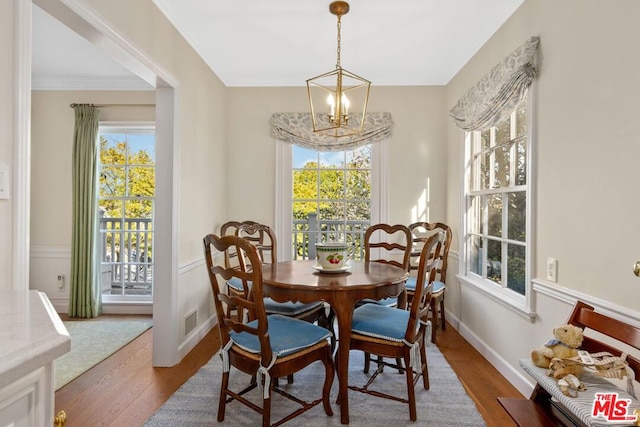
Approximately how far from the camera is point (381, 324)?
2037 mm

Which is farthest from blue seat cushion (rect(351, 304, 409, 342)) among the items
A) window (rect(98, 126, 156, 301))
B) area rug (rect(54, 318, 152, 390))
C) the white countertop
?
window (rect(98, 126, 156, 301))

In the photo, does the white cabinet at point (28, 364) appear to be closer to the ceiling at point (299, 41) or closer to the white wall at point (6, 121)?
the white wall at point (6, 121)

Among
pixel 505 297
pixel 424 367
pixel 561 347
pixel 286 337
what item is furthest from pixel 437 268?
pixel 561 347

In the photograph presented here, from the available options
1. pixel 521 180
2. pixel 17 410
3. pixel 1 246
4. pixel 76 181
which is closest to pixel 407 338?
pixel 521 180

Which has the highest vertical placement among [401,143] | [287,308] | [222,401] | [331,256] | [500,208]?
[401,143]

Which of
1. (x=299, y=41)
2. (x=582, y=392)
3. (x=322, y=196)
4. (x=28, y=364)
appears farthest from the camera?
(x=322, y=196)

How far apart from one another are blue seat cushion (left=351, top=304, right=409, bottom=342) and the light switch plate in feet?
5.63

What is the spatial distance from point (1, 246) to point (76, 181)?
2809 millimetres

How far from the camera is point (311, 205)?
158 inches

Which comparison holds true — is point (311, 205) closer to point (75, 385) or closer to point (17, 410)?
point (75, 385)

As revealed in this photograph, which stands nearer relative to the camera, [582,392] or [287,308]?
[582,392]

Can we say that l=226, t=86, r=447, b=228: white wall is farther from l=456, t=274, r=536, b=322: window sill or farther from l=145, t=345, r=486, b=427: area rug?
l=145, t=345, r=486, b=427: area rug

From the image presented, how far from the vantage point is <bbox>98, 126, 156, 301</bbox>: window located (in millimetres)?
3994

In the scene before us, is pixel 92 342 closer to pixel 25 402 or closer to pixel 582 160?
pixel 25 402
